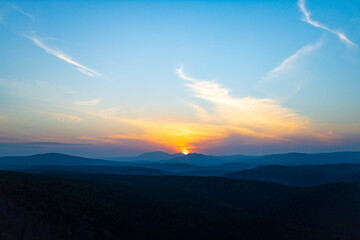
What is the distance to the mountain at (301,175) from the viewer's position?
9081 cm

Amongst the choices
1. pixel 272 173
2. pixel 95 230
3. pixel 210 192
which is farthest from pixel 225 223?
pixel 272 173

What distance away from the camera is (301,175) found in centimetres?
9956

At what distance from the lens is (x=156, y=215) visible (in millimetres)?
29938

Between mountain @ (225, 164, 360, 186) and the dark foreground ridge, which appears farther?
mountain @ (225, 164, 360, 186)

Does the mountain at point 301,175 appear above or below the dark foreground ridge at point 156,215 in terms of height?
A: below

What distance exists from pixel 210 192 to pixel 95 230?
39632 mm

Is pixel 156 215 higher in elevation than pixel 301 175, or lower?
higher

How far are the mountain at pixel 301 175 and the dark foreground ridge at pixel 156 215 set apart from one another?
48949 mm

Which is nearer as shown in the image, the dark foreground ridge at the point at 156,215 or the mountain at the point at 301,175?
the dark foreground ridge at the point at 156,215

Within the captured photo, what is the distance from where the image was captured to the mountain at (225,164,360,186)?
9081 centimetres

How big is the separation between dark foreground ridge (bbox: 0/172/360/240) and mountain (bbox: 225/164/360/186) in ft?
161

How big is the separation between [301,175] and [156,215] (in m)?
89.8

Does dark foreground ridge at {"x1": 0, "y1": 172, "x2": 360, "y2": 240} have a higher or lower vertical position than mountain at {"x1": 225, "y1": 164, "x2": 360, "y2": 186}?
higher

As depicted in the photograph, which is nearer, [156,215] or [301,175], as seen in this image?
[156,215]
